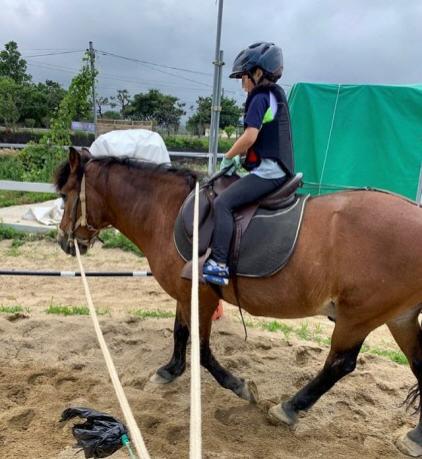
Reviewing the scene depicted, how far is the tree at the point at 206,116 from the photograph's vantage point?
5247 cm

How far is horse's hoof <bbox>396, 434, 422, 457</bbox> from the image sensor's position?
3119 millimetres

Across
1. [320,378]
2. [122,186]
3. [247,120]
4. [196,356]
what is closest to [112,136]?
[122,186]

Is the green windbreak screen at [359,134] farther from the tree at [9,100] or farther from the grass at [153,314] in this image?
the tree at [9,100]

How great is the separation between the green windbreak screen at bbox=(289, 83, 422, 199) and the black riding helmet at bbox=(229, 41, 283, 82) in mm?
5016

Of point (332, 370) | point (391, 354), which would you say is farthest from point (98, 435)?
point (391, 354)

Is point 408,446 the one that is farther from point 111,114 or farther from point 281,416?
point 111,114

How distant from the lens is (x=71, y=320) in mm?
4977

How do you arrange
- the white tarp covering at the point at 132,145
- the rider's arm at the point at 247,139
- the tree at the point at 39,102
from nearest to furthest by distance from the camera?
the rider's arm at the point at 247,139
the white tarp covering at the point at 132,145
the tree at the point at 39,102

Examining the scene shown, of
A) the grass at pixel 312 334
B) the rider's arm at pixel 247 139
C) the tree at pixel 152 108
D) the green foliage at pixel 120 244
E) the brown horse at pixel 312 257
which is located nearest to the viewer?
the brown horse at pixel 312 257

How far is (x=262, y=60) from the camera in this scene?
10.3ft

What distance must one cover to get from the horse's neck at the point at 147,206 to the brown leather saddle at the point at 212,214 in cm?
20

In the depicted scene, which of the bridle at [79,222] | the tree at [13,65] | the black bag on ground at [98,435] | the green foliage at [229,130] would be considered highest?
the tree at [13,65]

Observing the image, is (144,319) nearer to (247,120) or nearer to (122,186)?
(122,186)

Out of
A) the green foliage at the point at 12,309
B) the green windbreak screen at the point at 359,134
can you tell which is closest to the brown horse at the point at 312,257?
the green foliage at the point at 12,309
